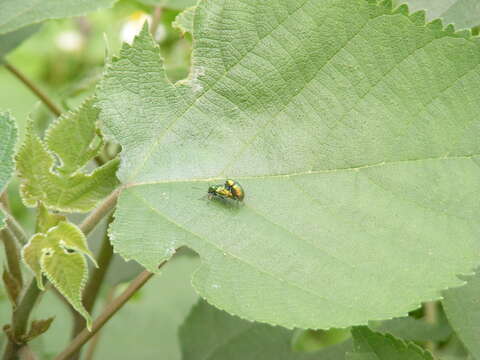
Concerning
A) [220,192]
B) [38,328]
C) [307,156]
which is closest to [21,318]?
[38,328]

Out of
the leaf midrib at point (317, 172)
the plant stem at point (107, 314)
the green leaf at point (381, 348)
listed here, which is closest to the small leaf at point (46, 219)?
the leaf midrib at point (317, 172)

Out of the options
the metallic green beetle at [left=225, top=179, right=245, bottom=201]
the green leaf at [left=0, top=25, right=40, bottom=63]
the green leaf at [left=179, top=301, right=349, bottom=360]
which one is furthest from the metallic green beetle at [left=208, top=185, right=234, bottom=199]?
the green leaf at [left=0, top=25, right=40, bottom=63]

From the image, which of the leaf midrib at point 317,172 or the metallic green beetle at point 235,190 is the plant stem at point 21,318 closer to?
the leaf midrib at point 317,172

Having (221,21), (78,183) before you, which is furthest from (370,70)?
(78,183)

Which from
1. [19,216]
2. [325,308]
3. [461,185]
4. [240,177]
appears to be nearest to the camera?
[325,308]

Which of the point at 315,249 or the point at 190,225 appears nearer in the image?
the point at 315,249

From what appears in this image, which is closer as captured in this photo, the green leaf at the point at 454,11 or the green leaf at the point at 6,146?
the green leaf at the point at 6,146

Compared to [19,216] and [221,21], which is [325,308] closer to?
[221,21]
